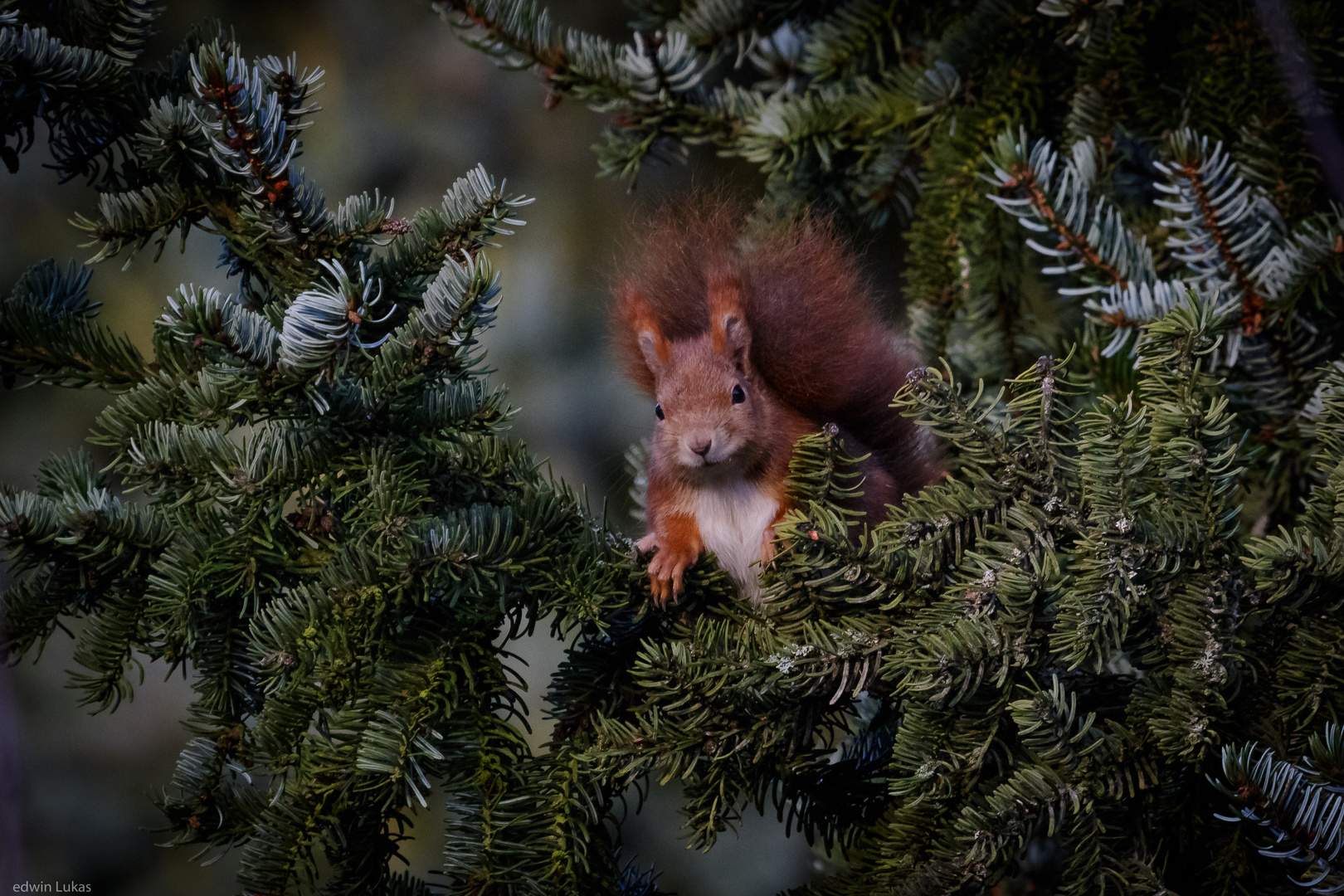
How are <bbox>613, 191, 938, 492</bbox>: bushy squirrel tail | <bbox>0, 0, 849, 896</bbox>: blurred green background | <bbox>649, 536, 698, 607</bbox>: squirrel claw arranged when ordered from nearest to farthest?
<bbox>649, 536, 698, 607</bbox>: squirrel claw, <bbox>613, 191, 938, 492</bbox>: bushy squirrel tail, <bbox>0, 0, 849, 896</bbox>: blurred green background

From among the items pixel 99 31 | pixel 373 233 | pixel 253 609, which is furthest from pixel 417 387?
pixel 99 31

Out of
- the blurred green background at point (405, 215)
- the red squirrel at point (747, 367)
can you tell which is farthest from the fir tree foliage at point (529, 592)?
the blurred green background at point (405, 215)

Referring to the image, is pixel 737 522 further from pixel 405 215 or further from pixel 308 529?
pixel 405 215

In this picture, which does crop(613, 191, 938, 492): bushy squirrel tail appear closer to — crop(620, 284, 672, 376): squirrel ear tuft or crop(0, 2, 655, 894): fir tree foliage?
crop(620, 284, 672, 376): squirrel ear tuft

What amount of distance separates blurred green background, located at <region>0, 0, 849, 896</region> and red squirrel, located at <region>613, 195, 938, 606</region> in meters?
0.70

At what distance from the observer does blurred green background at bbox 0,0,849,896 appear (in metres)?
1.72

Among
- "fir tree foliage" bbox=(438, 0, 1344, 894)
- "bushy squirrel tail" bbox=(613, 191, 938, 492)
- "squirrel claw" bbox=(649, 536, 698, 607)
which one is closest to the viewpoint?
"fir tree foliage" bbox=(438, 0, 1344, 894)

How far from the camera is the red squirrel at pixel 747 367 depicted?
0.82m

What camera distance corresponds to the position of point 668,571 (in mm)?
689

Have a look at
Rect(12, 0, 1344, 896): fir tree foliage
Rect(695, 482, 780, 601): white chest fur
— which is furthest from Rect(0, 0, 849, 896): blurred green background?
Rect(12, 0, 1344, 896): fir tree foliage

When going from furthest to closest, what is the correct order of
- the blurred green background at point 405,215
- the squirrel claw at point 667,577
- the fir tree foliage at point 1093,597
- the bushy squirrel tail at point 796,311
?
the blurred green background at point 405,215
the bushy squirrel tail at point 796,311
the squirrel claw at point 667,577
the fir tree foliage at point 1093,597

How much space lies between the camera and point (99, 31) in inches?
26.4

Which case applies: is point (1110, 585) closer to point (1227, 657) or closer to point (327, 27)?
point (1227, 657)

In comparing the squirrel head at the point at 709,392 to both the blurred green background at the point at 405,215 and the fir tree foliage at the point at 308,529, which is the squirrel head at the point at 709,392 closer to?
the fir tree foliage at the point at 308,529
